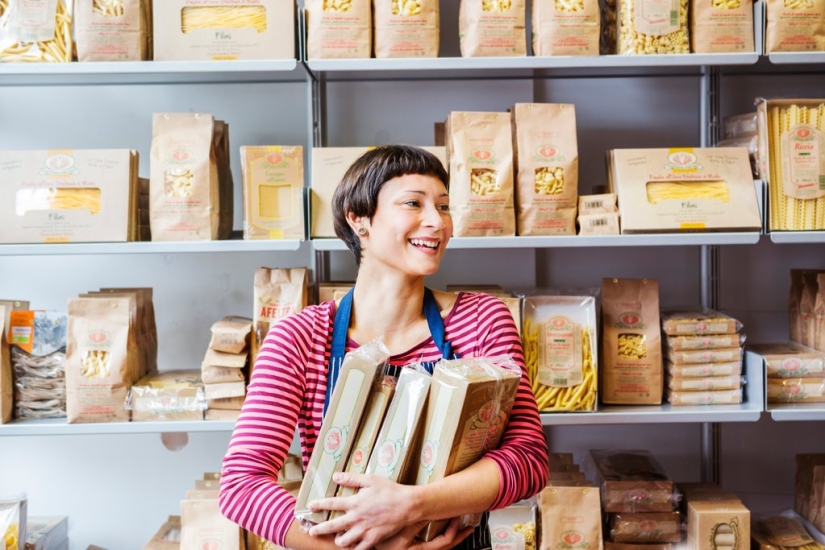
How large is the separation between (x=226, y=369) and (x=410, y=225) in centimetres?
103

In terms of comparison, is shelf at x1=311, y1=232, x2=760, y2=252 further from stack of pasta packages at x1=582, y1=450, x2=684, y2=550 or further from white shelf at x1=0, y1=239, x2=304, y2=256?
stack of pasta packages at x1=582, y1=450, x2=684, y2=550

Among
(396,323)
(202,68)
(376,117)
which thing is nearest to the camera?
(396,323)

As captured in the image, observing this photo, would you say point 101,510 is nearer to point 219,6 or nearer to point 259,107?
point 259,107

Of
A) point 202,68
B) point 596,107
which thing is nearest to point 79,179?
point 202,68

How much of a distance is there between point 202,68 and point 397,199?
3.40 feet

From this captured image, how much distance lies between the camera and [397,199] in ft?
4.73

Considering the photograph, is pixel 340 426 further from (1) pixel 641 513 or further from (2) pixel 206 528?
(1) pixel 641 513

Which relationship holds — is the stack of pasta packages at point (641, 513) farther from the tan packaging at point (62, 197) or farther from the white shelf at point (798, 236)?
the tan packaging at point (62, 197)

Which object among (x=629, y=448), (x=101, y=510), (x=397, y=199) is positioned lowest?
(x=101, y=510)

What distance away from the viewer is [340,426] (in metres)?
1.19

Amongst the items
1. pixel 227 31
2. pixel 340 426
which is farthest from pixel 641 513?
pixel 227 31

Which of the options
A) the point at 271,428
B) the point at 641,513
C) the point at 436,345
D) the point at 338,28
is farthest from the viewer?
the point at 641,513

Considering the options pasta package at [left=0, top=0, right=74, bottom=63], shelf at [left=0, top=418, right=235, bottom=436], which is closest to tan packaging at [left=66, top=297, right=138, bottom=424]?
shelf at [left=0, top=418, right=235, bottom=436]

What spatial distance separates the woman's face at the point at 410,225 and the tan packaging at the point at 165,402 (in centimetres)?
104
